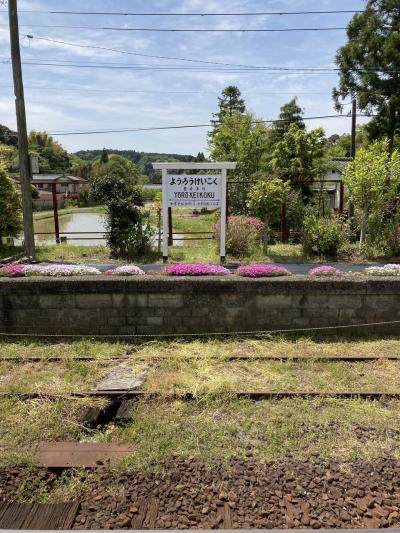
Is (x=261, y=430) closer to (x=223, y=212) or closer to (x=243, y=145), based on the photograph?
(x=223, y=212)

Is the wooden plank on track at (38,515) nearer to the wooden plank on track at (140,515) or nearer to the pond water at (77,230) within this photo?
the wooden plank on track at (140,515)

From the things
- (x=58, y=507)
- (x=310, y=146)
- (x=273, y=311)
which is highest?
(x=310, y=146)

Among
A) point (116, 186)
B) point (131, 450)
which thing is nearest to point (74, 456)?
point (131, 450)

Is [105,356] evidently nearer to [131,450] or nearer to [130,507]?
[131,450]

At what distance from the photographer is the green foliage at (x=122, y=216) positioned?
40.3ft

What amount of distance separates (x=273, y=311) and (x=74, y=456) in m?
4.03

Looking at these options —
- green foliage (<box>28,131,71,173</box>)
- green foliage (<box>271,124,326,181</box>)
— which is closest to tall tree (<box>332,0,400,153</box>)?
green foliage (<box>271,124,326,181</box>)

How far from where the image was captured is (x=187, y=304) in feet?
23.1

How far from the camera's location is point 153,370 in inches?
227

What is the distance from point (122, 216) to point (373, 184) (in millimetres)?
6930

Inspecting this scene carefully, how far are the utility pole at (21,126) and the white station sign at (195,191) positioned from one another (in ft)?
13.2

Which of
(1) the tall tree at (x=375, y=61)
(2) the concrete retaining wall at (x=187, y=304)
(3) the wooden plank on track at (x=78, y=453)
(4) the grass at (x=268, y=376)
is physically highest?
(1) the tall tree at (x=375, y=61)

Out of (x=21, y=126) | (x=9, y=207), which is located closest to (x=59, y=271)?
(x=21, y=126)

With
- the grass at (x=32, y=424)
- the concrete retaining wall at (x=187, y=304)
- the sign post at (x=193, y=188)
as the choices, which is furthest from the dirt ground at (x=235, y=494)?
the sign post at (x=193, y=188)
